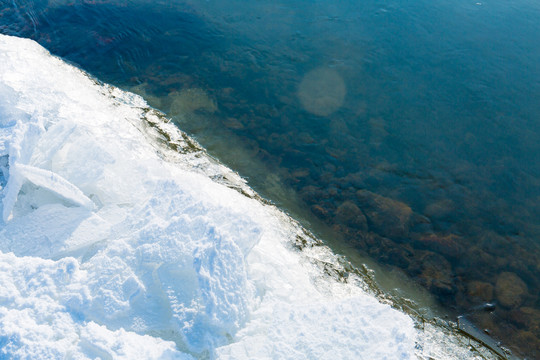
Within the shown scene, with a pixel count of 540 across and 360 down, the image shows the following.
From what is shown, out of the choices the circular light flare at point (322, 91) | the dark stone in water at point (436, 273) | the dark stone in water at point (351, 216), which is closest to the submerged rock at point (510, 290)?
the dark stone in water at point (436, 273)

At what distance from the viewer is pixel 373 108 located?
5.01 metres

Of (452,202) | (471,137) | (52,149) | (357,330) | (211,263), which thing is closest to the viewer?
(357,330)

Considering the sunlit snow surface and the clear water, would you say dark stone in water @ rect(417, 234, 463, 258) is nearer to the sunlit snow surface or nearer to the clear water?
the clear water

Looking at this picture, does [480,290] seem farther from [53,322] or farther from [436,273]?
[53,322]

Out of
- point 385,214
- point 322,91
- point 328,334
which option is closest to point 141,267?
point 328,334

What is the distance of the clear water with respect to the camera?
362 centimetres

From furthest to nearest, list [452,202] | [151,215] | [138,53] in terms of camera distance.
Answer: [138,53]
[452,202]
[151,215]

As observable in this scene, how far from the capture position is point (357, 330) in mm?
2311

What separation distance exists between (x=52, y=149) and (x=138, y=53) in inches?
127

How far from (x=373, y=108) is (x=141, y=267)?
3.77m

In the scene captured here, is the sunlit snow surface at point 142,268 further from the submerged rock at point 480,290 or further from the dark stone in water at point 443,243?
the dark stone in water at point 443,243

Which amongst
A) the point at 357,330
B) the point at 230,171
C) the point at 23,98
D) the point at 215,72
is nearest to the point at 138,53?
the point at 215,72

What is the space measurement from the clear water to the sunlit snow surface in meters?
0.79

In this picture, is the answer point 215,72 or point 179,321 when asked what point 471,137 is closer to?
point 215,72
